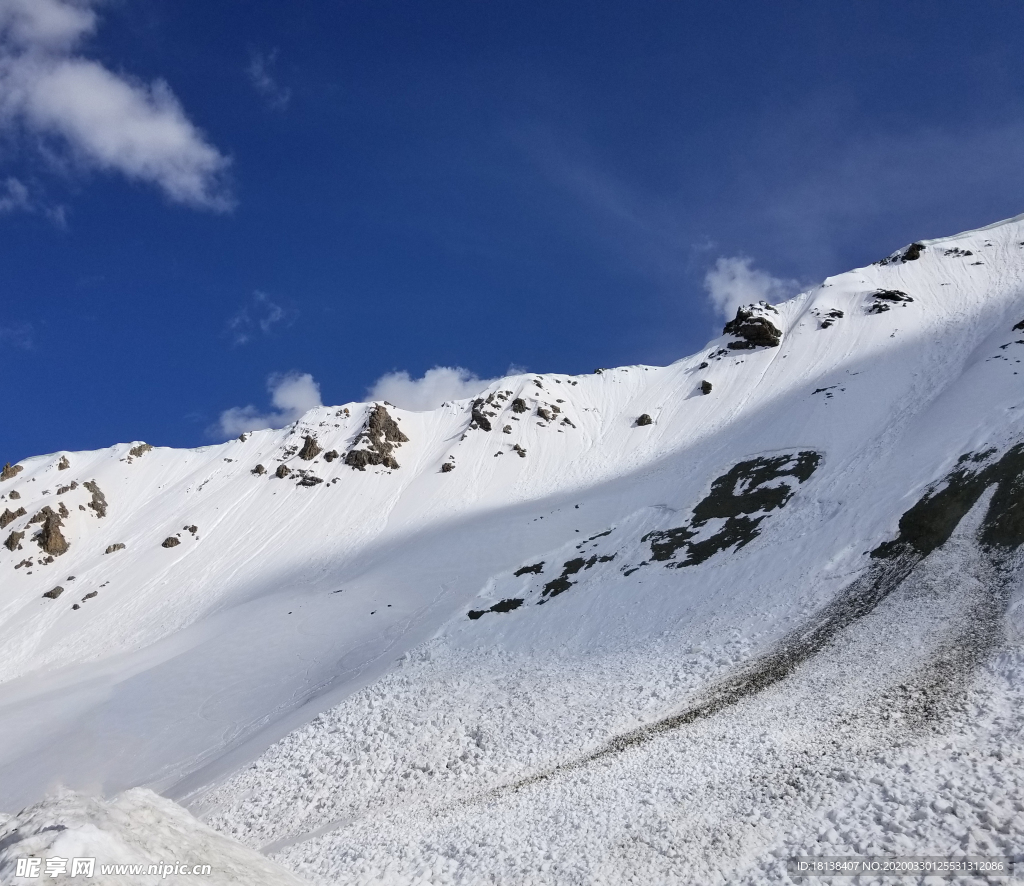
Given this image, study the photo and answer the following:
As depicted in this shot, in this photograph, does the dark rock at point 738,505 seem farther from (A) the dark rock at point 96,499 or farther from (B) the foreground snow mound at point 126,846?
(A) the dark rock at point 96,499

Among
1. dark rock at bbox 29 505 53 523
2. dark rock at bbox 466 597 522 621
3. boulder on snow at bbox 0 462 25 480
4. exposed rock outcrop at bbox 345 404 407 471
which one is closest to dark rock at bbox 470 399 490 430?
exposed rock outcrop at bbox 345 404 407 471

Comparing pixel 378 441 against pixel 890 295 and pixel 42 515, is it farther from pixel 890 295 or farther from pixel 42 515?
pixel 890 295

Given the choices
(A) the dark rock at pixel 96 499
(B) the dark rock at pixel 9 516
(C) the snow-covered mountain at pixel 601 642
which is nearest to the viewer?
(C) the snow-covered mountain at pixel 601 642

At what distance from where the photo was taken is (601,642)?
88.0 ft

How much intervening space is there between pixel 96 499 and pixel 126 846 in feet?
281

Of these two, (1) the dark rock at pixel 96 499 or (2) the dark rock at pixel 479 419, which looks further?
(2) the dark rock at pixel 479 419

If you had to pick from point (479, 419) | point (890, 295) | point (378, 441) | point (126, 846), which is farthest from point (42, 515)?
point (890, 295)

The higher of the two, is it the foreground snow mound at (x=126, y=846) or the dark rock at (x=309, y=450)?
the dark rock at (x=309, y=450)

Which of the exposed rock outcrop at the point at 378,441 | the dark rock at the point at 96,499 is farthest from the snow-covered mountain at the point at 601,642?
the exposed rock outcrop at the point at 378,441

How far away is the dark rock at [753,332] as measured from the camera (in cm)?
8262

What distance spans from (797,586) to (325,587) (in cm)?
3781

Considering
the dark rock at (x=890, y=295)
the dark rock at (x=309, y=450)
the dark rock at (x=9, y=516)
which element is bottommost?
the dark rock at (x=890, y=295)

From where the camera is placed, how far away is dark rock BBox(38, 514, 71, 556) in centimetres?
6956

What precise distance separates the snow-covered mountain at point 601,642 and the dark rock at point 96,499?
4.29ft
